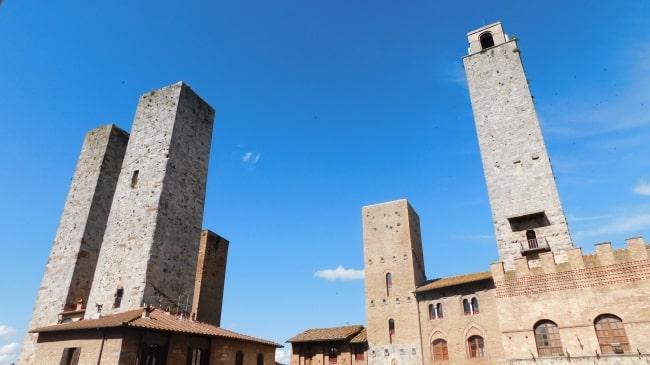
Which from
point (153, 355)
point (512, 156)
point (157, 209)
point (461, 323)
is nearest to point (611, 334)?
point (461, 323)

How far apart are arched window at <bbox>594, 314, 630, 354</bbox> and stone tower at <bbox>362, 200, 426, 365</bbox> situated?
38.9ft

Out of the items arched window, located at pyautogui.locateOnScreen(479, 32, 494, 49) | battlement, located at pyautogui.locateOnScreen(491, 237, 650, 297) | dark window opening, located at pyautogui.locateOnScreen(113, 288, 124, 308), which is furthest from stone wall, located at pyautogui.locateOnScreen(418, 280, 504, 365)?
dark window opening, located at pyautogui.locateOnScreen(113, 288, 124, 308)

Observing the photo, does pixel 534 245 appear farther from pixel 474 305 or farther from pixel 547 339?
pixel 474 305

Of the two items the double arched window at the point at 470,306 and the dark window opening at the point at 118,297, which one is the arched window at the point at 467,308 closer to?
the double arched window at the point at 470,306

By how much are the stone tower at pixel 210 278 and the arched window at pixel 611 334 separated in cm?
2250

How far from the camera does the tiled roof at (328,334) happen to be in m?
32.0

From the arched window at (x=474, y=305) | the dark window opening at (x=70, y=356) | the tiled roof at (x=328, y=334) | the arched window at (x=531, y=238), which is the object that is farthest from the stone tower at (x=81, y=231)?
the arched window at (x=531, y=238)

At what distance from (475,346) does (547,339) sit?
644 centimetres

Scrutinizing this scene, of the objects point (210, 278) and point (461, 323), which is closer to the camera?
point (461, 323)

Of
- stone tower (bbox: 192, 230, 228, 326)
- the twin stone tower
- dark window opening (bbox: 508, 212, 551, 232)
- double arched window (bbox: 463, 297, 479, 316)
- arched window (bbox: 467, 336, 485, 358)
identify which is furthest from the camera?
double arched window (bbox: 463, 297, 479, 316)

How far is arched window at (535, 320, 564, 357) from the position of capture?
65.5ft

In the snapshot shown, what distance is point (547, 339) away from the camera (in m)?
20.4

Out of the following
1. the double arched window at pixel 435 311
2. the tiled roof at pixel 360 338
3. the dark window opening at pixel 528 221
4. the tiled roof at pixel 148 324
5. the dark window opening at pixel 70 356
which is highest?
the dark window opening at pixel 528 221

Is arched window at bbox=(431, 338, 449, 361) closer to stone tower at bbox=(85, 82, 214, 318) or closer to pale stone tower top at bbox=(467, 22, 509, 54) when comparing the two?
stone tower at bbox=(85, 82, 214, 318)
